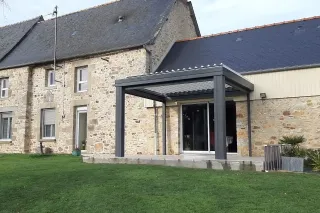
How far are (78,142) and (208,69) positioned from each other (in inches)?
366

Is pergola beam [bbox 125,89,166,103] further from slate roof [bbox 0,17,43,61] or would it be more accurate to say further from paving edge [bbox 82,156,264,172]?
slate roof [bbox 0,17,43,61]

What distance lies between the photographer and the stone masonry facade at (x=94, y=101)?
1487 centimetres

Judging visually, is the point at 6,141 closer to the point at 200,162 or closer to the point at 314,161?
the point at 200,162

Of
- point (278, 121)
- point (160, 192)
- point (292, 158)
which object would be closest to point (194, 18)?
point (278, 121)

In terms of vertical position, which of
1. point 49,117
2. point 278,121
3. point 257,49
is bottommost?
point 278,121

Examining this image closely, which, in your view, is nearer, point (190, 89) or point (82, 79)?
point (190, 89)

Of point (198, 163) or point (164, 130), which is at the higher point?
point (164, 130)

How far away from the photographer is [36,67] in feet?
60.5

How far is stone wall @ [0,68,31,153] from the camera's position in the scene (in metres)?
18.0

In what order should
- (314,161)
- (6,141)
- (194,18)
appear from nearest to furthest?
1. (314,161)
2. (6,141)
3. (194,18)

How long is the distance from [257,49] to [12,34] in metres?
16.6

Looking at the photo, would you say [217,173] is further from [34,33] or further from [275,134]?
[34,33]

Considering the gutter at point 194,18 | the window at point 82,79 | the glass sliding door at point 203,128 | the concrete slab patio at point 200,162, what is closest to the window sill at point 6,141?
the window at point 82,79

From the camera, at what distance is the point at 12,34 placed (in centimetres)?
2283
